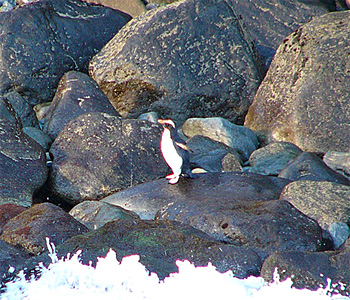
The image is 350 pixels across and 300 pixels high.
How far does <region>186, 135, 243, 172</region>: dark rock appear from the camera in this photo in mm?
7680

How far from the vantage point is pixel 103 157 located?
729 cm

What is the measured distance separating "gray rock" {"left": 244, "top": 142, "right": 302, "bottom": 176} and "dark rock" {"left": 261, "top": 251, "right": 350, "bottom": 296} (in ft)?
13.3

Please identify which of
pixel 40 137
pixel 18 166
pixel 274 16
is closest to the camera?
pixel 18 166

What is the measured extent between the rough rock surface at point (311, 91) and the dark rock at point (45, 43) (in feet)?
11.1

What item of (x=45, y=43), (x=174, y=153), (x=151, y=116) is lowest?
(x=151, y=116)

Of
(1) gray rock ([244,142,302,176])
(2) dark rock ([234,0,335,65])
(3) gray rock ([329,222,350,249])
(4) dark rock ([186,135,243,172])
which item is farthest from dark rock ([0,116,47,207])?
(2) dark rock ([234,0,335,65])

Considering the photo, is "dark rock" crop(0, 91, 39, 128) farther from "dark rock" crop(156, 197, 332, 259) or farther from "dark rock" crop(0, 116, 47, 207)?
"dark rock" crop(156, 197, 332, 259)

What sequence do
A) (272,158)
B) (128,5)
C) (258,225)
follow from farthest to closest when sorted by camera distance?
(128,5)
(272,158)
(258,225)

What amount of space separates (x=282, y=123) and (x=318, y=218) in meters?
3.52

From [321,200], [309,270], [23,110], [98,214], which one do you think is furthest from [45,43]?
[309,270]

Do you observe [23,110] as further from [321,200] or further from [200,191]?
[321,200]

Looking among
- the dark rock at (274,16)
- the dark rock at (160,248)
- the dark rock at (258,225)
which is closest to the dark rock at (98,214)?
the dark rock at (258,225)

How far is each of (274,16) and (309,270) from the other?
30.9ft

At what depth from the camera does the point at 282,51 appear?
9297 mm
